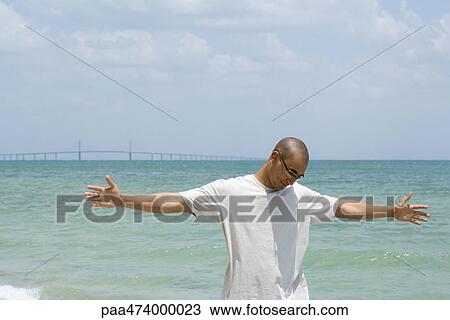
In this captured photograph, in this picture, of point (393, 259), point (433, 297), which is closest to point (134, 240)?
point (393, 259)

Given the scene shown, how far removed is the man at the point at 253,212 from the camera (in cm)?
337

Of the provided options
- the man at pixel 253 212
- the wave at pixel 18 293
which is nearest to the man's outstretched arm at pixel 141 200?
the man at pixel 253 212

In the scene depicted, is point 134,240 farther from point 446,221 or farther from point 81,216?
point 446,221

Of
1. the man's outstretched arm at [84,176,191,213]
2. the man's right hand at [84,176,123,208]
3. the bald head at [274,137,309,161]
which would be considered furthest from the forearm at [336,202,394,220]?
the man's right hand at [84,176,123,208]

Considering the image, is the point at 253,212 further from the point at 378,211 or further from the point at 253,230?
the point at 378,211

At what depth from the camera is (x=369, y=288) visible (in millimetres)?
11023

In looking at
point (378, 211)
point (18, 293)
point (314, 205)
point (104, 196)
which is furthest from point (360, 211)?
point (18, 293)

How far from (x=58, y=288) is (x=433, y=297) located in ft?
17.8

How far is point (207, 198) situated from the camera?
3.39 metres

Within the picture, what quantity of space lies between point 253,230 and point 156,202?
0.47 m

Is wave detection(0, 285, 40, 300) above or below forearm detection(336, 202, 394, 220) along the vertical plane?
below

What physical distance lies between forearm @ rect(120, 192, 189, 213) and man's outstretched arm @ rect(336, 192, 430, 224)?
82cm

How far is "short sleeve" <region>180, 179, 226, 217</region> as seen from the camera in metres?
3.38

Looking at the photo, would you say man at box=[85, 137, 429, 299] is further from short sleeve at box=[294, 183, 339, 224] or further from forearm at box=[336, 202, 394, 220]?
forearm at box=[336, 202, 394, 220]
